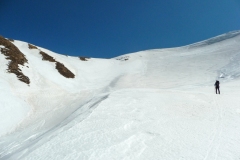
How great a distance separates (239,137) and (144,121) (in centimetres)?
329

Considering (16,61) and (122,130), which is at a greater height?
(16,61)

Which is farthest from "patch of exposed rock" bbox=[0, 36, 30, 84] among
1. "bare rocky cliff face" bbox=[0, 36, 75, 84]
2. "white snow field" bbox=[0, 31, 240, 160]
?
"white snow field" bbox=[0, 31, 240, 160]

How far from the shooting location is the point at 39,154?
5.59m

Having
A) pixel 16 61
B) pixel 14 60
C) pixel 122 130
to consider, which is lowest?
pixel 122 130

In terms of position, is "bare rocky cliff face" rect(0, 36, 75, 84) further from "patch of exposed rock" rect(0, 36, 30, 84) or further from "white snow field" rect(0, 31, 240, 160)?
"white snow field" rect(0, 31, 240, 160)

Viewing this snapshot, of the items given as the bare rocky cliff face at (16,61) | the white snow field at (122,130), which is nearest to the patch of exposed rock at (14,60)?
the bare rocky cliff face at (16,61)

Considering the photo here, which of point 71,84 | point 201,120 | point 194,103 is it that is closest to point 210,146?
point 201,120

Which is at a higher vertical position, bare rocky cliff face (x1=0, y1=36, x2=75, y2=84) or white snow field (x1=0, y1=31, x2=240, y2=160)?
bare rocky cliff face (x1=0, y1=36, x2=75, y2=84)

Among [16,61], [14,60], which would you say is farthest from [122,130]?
[14,60]

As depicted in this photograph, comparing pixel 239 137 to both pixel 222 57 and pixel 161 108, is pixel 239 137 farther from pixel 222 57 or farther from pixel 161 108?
pixel 222 57

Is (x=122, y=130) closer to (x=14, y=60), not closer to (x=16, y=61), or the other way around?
(x=16, y=61)

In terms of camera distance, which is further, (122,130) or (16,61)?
(16,61)

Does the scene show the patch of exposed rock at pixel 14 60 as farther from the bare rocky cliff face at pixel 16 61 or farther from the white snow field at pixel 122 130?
the white snow field at pixel 122 130

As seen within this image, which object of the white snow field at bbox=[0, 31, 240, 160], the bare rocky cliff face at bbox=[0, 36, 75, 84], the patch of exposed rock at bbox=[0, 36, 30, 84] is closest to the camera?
the white snow field at bbox=[0, 31, 240, 160]
